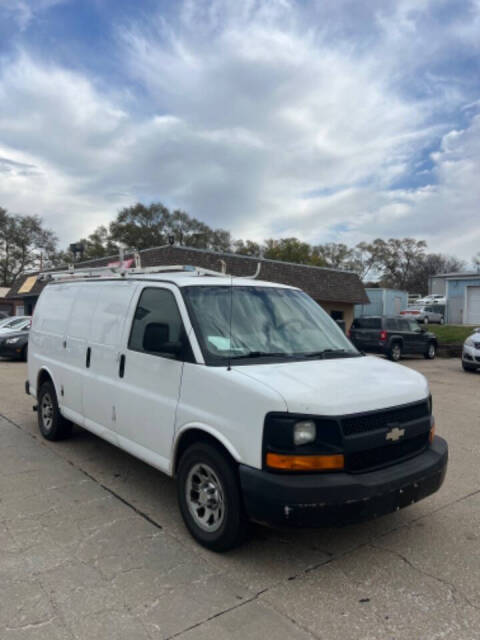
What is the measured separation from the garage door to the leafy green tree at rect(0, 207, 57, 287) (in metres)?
46.1

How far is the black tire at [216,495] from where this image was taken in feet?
10.3

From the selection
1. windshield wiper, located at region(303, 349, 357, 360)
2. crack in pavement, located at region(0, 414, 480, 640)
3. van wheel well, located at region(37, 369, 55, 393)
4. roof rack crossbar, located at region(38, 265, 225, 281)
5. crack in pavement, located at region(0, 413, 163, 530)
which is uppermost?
roof rack crossbar, located at region(38, 265, 225, 281)

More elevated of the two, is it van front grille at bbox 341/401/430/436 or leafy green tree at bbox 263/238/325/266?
leafy green tree at bbox 263/238/325/266

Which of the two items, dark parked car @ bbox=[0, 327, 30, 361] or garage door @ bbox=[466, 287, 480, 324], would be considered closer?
dark parked car @ bbox=[0, 327, 30, 361]

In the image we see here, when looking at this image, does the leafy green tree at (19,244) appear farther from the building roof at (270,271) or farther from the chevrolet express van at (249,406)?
the chevrolet express van at (249,406)

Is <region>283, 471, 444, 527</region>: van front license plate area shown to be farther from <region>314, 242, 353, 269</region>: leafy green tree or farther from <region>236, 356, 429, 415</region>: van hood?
<region>314, 242, 353, 269</region>: leafy green tree

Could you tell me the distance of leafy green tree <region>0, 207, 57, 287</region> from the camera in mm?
56594

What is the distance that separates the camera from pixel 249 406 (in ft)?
10.1

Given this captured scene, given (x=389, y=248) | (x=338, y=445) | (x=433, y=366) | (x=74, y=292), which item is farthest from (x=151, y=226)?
(x=338, y=445)

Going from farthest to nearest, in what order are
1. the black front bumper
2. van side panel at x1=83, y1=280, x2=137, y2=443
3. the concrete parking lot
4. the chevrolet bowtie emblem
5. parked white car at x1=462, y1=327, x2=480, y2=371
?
parked white car at x1=462, y1=327, x2=480, y2=371 → van side panel at x1=83, y1=280, x2=137, y2=443 → the chevrolet bowtie emblem → the black front bumper → the concrete parking lot

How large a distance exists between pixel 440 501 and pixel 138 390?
295 centimetres

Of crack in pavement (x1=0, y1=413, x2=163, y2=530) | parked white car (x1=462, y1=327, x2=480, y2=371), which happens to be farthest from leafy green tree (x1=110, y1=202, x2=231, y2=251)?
crack in pavement (x1=0, y1=413, x2=163, y2=530)

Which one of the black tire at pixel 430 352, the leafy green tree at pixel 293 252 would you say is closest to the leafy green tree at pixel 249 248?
the leafy green tree at pixel 293 252

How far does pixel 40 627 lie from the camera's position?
2.61m
